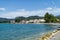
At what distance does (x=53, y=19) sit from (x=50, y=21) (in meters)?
4.13

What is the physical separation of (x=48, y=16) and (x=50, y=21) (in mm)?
6237

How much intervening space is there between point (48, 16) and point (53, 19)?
20.2 ft

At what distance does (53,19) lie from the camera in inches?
7657

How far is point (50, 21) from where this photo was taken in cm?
19650

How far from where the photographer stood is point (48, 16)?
194 m
